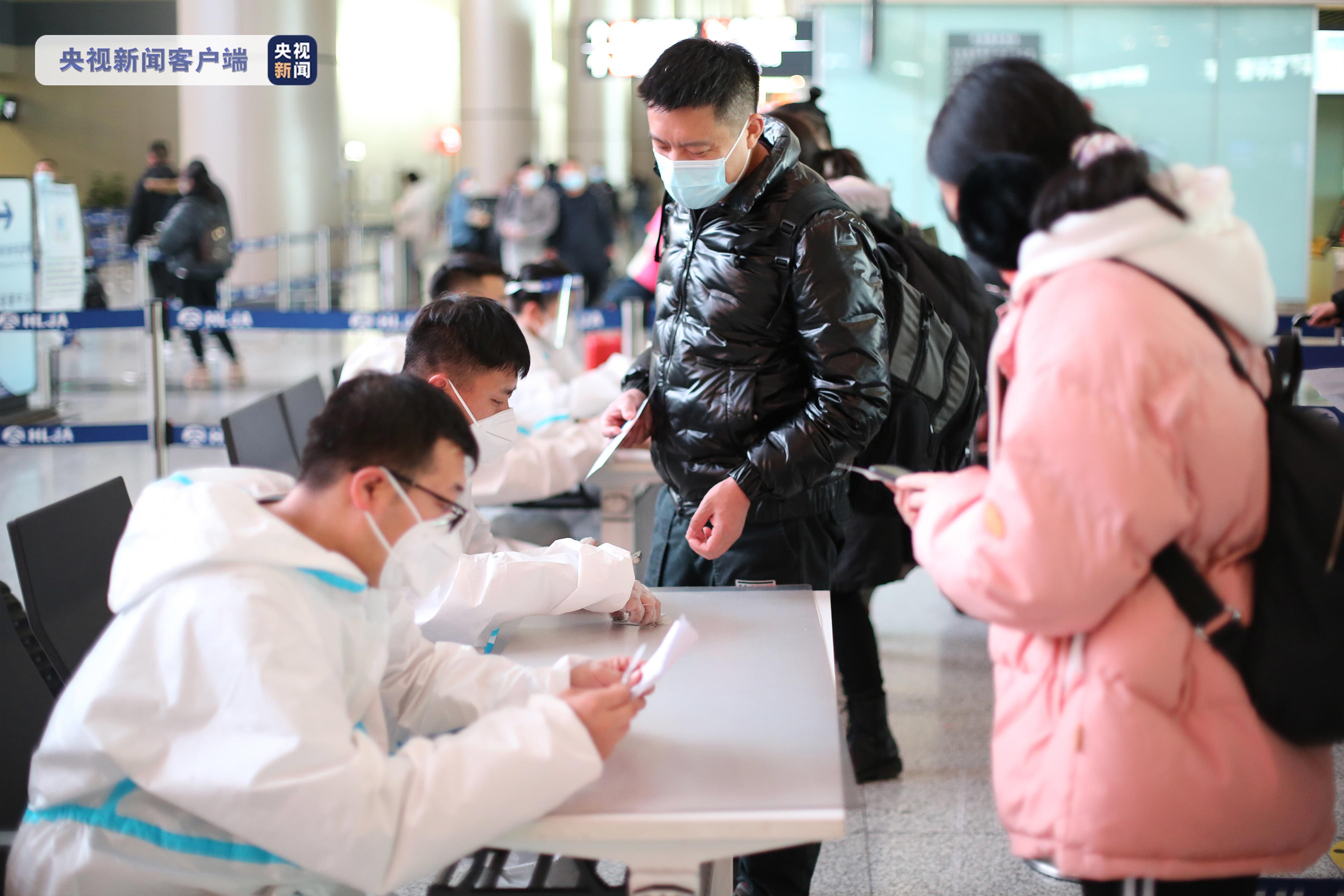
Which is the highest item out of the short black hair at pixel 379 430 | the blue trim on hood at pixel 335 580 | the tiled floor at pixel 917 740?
the short black hair at pixel 379 430

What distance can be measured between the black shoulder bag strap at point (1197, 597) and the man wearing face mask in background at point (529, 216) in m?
9.83

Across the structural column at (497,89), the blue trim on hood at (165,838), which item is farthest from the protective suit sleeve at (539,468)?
the structural column at (497,89)

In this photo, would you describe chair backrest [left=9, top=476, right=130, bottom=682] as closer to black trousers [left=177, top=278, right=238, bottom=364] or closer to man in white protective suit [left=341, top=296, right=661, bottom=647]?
man in white protective suit [left=341, top=296, right=661, bottom=647]

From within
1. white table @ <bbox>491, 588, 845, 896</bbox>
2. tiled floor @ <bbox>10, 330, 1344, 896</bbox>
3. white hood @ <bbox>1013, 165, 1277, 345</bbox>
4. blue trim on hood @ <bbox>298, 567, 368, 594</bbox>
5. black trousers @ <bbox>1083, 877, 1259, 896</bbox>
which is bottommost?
tiled floor @ <bbox>10, 330, 1344, 896</bbox>

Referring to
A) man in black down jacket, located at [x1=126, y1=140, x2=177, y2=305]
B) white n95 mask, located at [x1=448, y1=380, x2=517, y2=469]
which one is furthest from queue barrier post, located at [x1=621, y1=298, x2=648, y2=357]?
man in black down jacket, located at [x1=126, y1=140, x2=177, y2=305]

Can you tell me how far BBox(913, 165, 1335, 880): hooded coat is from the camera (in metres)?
1.15

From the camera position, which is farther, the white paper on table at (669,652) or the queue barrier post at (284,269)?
the queue barrier post at (284,269)

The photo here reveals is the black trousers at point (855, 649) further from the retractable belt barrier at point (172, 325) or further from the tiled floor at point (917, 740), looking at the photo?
the retractable belt barrier at point (172, 325)

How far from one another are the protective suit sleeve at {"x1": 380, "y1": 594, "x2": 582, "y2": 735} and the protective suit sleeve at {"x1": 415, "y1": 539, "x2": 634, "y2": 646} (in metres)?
0.19

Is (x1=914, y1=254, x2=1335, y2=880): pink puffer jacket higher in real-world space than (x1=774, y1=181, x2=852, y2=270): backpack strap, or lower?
lower

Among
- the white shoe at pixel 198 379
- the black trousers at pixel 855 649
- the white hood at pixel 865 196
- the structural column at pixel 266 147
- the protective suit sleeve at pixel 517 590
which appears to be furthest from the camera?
the structural column at pixel 266 147

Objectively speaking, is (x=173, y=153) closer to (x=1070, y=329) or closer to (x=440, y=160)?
(x=1070, y=329)

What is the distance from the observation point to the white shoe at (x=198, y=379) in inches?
336

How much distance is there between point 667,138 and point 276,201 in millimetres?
10317
